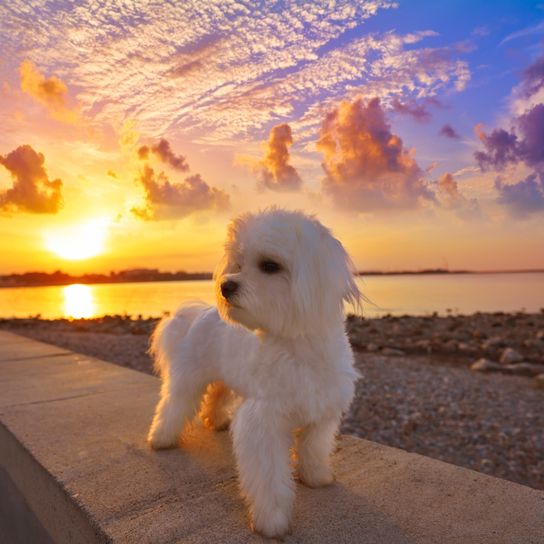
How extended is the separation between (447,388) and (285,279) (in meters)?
5.57

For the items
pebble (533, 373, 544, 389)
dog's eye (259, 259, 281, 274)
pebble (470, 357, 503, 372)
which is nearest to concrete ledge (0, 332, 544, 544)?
dog's eye (259, 259, 281, 274)

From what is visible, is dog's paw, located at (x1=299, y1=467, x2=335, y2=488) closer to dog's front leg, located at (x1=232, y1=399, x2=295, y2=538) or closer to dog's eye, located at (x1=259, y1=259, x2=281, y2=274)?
dog's front leg, located at (x1=232, y1=399, x2=295, y2=538)

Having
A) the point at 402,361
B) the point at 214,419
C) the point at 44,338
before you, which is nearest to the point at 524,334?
the point at 402,361

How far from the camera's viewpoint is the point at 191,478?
3.02 m

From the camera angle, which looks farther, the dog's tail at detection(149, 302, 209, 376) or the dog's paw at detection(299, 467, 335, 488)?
the dog's tail at detection(149, 302, 209, 376)

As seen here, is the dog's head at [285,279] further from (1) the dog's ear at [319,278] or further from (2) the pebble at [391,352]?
(2) the pebble at [391,352]

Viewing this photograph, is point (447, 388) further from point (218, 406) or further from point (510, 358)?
point (218, 406)

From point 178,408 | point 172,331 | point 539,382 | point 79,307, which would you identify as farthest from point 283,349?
point 79,307

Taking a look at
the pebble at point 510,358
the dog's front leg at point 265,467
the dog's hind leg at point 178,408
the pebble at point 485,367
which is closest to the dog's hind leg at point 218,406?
the dog's hind leg at point 178,408

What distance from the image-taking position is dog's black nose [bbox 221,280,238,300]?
7.95 feet

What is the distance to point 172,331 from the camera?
12.4 feet

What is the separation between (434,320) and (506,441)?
11.6 meters

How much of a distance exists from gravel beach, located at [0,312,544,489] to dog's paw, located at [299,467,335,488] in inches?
96.4

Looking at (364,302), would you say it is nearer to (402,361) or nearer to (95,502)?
(95,502)
